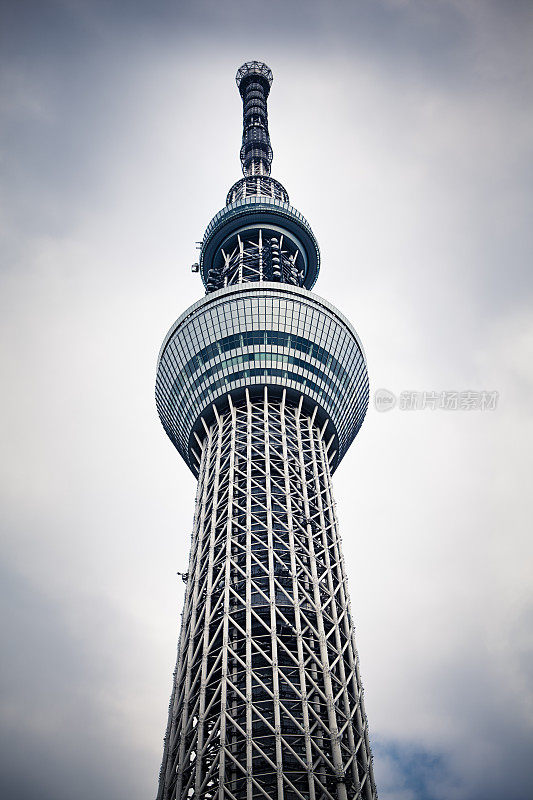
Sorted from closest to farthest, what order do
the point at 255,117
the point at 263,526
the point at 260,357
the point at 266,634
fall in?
the point at 266,634
the point at 263,526
the point at 260,357
the point at 255,117

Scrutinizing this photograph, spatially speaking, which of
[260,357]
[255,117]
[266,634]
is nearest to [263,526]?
[266,634]

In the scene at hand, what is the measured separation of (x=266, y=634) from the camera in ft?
220

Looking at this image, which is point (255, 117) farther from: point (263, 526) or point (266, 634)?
point (266, 634)

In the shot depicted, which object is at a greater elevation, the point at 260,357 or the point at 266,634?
the point at 260,357

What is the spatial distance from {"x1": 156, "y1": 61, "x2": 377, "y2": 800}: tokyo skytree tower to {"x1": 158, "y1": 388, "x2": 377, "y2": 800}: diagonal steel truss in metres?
0.18

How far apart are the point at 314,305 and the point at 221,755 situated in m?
54.7

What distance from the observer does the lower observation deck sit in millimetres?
85625

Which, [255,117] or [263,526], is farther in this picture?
[255,117]

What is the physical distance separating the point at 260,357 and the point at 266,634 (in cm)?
3424

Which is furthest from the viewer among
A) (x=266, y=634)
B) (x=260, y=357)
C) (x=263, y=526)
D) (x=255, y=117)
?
(x=255, y=117)

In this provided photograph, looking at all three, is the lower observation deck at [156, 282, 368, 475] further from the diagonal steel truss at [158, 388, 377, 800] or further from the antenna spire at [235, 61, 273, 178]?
the antenna spire at [235, 61, 273, 178]

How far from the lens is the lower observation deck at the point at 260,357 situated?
281 ft

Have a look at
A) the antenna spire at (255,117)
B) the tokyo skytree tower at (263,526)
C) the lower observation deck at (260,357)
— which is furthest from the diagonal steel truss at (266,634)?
the antenna spire at (255,117)

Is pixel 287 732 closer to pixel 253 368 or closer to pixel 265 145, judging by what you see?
pixel 253 368
